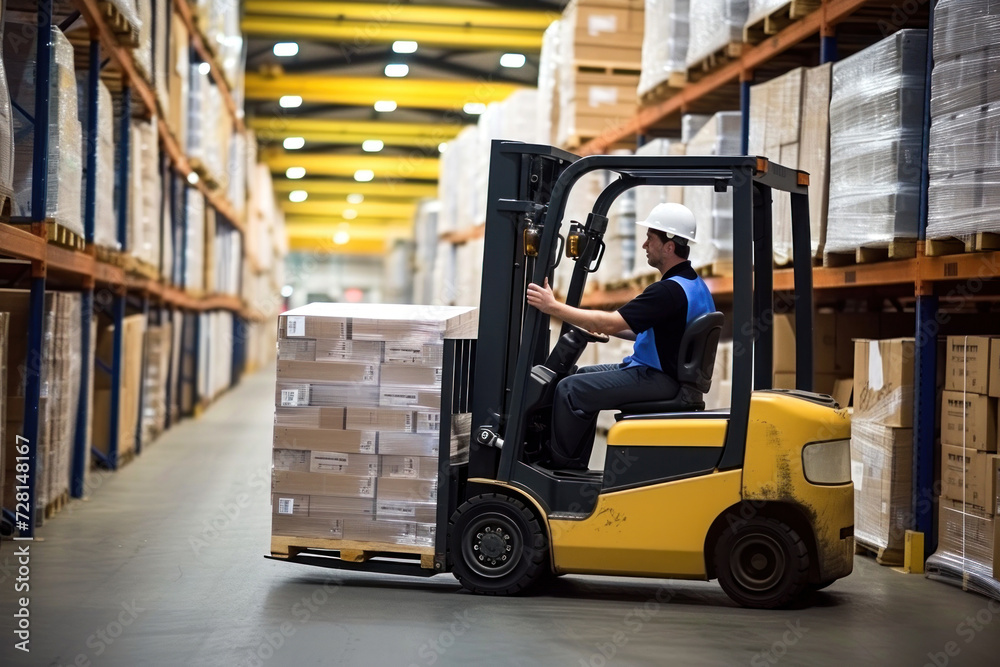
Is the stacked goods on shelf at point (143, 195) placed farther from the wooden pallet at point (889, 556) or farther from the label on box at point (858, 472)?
the wooden pallet at point (889, 556)

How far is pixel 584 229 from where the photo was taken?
14.4 ft

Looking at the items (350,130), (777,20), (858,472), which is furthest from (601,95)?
(350,130)

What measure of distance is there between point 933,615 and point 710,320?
5.04 feet

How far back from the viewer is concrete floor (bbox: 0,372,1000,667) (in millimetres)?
3723

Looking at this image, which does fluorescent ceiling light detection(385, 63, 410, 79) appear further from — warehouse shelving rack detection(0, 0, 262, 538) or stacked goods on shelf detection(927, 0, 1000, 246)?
stacked goods on shelf detection(927, 0, 1000, 246)

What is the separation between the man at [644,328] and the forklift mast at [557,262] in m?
0.15

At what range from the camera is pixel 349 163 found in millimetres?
28969

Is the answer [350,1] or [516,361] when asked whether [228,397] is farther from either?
[516,361]

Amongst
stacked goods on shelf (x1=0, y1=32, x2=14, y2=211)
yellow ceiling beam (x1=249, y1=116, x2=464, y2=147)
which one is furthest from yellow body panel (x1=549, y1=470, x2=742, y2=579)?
yellow ceiling beam (x1=249, y1=116, x2=464, y2=147)

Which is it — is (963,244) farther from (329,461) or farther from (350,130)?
(350,130)

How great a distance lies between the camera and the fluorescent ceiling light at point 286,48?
18.1 metres

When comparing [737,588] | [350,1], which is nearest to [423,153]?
[350,1]

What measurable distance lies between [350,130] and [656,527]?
2212 cm

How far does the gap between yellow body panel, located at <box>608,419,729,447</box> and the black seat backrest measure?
0.58ft
